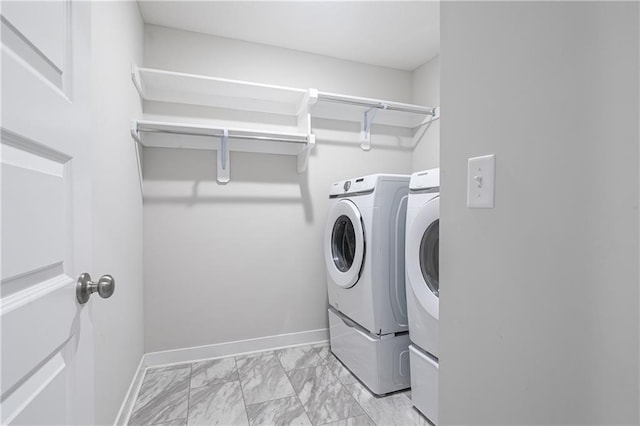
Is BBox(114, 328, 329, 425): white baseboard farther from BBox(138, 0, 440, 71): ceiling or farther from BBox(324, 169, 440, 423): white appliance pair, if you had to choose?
BBox(138, 0, 440, 71): ceiling

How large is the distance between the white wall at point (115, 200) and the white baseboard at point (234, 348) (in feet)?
0.81

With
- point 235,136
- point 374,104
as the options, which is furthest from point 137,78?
point 374,104

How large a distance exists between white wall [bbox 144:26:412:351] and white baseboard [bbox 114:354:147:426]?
213mm

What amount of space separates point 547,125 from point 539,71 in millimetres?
103

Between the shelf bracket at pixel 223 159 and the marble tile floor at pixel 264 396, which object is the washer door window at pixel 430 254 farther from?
the shelf bracket at pixel 223 159

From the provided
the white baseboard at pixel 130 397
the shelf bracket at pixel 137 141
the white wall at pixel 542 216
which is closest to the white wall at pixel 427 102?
the white wall at pixel 542 216

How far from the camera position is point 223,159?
86.7 inches

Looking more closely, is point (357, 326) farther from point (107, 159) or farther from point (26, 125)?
point (26, 125)

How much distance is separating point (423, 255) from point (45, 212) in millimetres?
1468

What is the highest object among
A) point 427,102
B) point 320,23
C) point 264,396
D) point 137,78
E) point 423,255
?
point 320,23

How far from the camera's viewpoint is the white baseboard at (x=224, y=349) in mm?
2129

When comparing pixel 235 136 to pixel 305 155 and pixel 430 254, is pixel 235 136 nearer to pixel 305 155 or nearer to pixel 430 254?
pixel 305 155

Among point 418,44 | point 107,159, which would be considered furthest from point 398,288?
point 418,44

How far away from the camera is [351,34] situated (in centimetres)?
227
